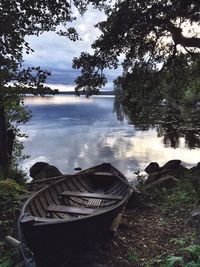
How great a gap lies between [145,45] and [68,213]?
1065 centimetres

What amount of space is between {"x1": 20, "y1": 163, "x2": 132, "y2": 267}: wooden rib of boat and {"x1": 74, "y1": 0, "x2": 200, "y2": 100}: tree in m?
6.18

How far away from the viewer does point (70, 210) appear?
33.0 ft

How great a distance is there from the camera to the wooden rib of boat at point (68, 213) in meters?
7.92

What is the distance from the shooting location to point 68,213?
33.0ft

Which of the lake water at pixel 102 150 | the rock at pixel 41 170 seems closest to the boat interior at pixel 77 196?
the rock at pixel 41 170

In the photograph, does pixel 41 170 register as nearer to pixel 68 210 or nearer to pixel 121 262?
pixel 68 210

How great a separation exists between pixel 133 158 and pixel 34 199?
22336mm

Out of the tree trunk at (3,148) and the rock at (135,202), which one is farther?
the tree trunk at (3,148)

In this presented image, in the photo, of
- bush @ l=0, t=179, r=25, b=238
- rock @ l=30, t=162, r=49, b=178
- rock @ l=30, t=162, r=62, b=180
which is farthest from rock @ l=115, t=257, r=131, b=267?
rock @ l=30, t=162, r=49, b=178

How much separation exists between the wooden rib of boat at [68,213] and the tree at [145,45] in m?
6.18

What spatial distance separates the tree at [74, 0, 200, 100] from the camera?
15.6 metres

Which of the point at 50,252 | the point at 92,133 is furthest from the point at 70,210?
the point at 92,133

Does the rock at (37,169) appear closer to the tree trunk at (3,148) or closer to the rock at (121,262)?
the tree trunk at (3,148)

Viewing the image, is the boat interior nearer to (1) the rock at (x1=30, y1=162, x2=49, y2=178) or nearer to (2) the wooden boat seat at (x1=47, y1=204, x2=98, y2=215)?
(2) the wooden boat seat at (x1=47, y1=204, x2=98, y2=215)
